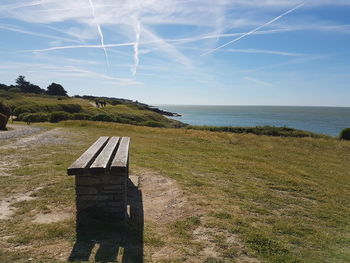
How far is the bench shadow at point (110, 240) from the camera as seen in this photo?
10.6 feet

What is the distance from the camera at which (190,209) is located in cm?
488

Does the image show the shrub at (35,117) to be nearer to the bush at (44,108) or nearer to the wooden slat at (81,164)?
the bush at (44,108)

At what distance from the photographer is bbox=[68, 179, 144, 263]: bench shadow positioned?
3.24 metres

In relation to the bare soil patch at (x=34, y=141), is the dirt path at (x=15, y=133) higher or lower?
higher

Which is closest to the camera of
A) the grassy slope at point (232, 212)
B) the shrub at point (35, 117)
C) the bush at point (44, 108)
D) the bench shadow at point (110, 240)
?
the bench shadow at point (110, 240)

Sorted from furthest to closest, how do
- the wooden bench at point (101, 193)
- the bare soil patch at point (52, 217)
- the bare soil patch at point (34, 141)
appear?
the bare soil patch at point (34, 141), the wooden bench at point (101, 193), the bare soil patch at point (52, 217)

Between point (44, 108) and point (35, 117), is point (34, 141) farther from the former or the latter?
point (44, 108)

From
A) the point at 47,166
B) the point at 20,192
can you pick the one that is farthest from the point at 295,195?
the point at 47,166

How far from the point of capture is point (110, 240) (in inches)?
143

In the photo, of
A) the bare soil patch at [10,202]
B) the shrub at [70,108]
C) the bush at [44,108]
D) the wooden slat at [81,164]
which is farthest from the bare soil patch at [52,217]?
the shrub at [70,108]

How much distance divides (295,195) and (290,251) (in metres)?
3.07

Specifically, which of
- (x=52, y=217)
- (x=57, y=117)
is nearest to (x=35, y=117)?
(x=57, y=117)

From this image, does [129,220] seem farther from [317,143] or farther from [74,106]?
[74,106]

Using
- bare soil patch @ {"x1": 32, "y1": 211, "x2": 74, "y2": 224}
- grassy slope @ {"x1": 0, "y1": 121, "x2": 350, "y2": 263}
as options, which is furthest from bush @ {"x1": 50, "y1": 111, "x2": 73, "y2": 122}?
bare soil patch @ {"x1": 32, "y1": 211, "x2": 74, "y2": 224}
